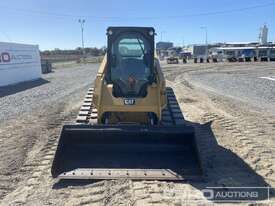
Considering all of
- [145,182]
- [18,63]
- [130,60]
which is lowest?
[145,182]

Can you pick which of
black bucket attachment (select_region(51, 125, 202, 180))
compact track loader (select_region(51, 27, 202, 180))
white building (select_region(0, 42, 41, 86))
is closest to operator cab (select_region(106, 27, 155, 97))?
compact track loader (select_region(51, 27, 202, 180))

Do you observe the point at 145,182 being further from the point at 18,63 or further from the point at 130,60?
the point at 18,63

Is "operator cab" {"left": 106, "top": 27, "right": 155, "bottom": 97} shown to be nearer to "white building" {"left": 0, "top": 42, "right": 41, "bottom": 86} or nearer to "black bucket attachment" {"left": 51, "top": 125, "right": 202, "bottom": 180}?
"black bucket attachment" {"left": 51, "top": 125, "right": 202, "bottom": 180}

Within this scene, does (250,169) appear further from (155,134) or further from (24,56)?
(24,56)

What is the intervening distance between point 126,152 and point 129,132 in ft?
1.33

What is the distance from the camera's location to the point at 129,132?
608cm

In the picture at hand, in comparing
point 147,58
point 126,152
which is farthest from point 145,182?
point 147,58

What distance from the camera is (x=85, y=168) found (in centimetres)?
575

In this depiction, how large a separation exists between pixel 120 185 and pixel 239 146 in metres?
3.19

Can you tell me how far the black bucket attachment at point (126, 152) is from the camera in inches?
220

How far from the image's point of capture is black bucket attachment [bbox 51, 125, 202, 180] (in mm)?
5582

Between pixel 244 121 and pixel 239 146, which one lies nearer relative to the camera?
pixel 239 146

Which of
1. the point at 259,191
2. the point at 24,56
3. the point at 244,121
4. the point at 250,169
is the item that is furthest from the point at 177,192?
the point at 24,56

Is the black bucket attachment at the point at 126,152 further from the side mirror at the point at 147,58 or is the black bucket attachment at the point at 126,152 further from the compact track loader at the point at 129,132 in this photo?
the side mirror at the point at 147,58
